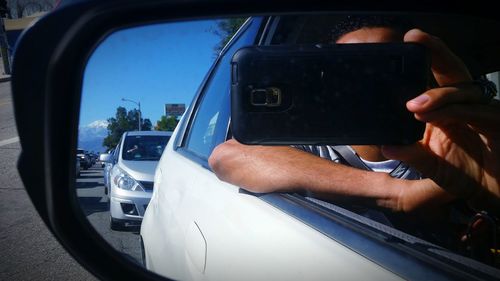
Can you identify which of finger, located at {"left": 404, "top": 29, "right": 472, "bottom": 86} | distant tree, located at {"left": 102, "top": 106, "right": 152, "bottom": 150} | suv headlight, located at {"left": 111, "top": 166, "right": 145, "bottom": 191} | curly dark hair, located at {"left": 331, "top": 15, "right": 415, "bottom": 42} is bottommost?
suv headlight, located at {"left": 111, "top": 166, "right": 145, "bottom": 191}

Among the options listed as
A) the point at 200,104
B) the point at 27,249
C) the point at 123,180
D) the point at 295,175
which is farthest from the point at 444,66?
the point at 27,249

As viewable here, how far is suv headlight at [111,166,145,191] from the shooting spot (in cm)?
201

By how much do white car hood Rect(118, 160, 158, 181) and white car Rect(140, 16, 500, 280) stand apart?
8 cm

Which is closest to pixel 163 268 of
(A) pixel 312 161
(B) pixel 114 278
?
(B) pixel 114 278

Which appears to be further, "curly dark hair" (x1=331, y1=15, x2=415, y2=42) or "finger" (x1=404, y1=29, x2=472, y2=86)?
"curly dark hair" (x1=331, y1=15, x2=415, y2=42)

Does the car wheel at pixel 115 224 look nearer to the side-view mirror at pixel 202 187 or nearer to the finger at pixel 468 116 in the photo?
the side-view mirror at pixel 202 187

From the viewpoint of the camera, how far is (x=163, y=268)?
1.91 m

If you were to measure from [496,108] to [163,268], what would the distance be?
119cm

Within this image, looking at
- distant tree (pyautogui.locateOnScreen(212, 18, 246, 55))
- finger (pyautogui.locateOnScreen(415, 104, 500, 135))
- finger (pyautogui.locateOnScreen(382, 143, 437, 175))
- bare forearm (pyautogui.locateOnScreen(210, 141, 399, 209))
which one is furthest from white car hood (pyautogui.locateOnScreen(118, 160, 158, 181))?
finger (pyautogui.locateOnScreen(415, 104, 500, 135))

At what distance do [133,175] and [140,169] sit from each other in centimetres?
4

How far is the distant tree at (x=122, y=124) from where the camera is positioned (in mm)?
1543

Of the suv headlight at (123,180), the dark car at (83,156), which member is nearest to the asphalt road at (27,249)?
the suv headlight at (123,180)

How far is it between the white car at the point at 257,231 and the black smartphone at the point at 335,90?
0.30 meters

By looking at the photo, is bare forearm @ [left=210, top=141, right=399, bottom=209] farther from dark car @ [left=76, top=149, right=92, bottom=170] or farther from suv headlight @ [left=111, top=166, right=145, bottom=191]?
dark car @ [left=76, top=149, right=92, bottom=170]
